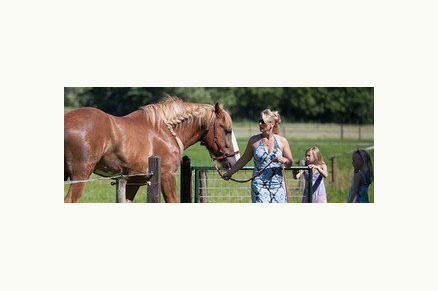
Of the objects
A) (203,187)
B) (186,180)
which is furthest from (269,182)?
(186,180)

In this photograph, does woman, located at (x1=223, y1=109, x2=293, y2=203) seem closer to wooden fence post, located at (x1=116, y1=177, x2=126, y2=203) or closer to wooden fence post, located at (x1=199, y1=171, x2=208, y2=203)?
wooden fence post, located at (x1=116, y1=177, x2=126, y2=203)

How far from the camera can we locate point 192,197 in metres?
8.64

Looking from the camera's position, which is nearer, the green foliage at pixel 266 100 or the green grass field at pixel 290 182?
the green grass field at pixel 290 182

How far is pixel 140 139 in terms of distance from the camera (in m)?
8.12

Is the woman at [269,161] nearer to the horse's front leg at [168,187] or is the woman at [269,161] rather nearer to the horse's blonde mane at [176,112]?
the horse's front leg at [168,187]

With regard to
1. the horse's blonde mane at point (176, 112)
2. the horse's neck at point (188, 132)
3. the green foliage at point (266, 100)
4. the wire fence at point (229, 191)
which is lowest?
the wire fence at point (229, 191)

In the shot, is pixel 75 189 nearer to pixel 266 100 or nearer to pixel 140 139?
pixel 140 139

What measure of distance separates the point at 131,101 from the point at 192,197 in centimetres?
1860

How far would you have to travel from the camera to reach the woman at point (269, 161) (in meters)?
6.52

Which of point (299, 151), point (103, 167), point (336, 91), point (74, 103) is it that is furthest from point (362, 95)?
point (103, 167)

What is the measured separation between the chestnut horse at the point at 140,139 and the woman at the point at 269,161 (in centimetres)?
180

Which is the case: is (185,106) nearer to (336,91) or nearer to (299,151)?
(299,151)

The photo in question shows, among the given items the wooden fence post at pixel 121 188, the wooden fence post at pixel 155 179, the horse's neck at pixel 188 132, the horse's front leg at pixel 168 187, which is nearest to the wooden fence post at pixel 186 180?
the horse's front leg at pixel 168 187

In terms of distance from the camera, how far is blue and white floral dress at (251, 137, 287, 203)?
6.52 metres
